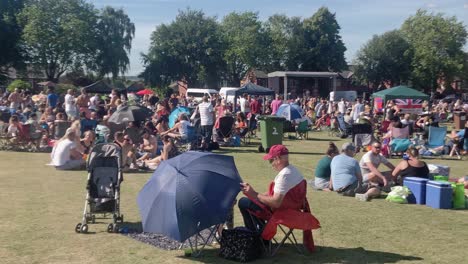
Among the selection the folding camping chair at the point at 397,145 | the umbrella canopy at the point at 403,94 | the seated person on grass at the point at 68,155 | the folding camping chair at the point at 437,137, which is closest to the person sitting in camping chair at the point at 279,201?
the seated person on grass at the point at 68,155

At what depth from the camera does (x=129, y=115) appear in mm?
16234

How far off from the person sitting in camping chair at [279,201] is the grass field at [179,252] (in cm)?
44

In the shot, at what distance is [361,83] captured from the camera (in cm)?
6819

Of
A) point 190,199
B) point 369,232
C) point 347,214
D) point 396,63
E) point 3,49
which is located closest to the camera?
point 190,199

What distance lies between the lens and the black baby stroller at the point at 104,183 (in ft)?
24.9

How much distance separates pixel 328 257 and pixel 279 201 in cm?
92

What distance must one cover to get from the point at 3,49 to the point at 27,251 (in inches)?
2069

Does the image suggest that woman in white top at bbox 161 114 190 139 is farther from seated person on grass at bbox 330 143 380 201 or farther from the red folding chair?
the red folding chair

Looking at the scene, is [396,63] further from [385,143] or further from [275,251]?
[275,251]

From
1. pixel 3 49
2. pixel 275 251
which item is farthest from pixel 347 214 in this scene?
pixel 3 49

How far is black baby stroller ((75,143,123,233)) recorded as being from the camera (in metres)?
7.59

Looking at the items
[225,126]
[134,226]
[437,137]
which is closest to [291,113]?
Answer: [225,126]

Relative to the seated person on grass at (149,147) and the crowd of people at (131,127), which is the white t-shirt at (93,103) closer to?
the crowd of people at (131,127)

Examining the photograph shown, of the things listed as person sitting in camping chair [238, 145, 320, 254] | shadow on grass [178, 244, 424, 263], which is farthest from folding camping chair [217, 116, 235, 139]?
person sitting in camping chair [238, 145, 320, 254]
